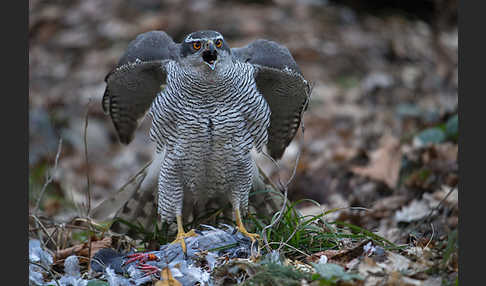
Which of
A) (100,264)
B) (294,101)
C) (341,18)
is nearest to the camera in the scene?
(100,264)

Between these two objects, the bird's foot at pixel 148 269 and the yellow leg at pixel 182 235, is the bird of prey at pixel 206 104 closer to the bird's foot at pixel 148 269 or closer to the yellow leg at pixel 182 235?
the yellow leg at pixel 182 235

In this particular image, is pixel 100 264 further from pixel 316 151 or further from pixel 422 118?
pixel 422 118

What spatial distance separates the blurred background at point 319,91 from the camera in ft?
22.2

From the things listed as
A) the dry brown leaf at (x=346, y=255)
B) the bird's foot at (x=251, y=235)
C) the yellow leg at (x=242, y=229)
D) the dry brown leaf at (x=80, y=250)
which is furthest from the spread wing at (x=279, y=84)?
the dry brown leaf at (x=80, y=250)

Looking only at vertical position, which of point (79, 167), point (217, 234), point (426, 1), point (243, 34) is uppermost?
point (426, 1)

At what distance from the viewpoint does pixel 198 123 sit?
175 inches

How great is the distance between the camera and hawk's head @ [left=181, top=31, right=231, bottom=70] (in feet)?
14.0

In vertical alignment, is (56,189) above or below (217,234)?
below

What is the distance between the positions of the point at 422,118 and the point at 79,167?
18.7 feet

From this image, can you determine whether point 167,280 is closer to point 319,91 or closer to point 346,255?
point 346,255

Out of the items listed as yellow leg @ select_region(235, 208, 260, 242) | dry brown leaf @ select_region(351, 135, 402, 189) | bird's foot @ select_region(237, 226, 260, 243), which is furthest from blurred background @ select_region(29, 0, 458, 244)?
bird's foot @ select_region(237, 226, 260, 243)

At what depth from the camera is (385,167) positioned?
6.75m

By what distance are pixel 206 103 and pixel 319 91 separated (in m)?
6.18

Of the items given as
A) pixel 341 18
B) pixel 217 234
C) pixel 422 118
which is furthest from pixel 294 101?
pixel 341 18
